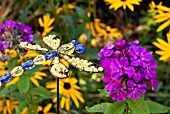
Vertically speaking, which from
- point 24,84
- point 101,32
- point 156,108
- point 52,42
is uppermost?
point 101,32

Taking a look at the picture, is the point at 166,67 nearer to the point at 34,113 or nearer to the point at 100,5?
the point at 100,5

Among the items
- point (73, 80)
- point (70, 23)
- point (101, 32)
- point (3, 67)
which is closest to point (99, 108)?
point (73, 80)

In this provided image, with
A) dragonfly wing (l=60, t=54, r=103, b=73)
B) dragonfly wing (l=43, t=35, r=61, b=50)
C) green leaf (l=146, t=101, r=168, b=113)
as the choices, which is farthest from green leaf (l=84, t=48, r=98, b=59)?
dragonfly wing (l=60, t=54, r=103, b=73)

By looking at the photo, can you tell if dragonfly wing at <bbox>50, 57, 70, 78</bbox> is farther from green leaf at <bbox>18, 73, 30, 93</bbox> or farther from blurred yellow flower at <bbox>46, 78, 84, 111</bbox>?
blurred yellow flower at <bbox>46, 78, 84, 111</bbox>

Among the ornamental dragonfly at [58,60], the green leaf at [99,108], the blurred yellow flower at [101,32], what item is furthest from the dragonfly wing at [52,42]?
the blurred yellow flower at [101,32]

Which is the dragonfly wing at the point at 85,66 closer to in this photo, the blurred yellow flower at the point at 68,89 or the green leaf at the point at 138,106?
the green leaf at the point at 138,106

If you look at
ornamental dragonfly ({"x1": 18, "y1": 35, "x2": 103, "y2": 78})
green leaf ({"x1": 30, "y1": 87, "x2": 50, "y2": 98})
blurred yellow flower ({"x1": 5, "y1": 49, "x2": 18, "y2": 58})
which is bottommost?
green leaf ({"x1": 30, "y1": 87, "x2": 50, "y2": 98})

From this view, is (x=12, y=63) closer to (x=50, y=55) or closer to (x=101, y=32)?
(x=50, y=55)
